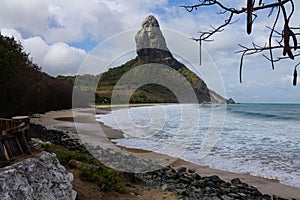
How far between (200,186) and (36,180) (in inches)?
208

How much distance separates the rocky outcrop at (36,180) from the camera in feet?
12.7

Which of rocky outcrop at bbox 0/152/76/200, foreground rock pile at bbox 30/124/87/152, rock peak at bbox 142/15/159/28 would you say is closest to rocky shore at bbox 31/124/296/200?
rocky outcrop at bbox 0/152/76/200

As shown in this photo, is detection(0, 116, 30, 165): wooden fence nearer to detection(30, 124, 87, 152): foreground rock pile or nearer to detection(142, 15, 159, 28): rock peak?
detection(30, 124, 87, 152): foreground rock pile

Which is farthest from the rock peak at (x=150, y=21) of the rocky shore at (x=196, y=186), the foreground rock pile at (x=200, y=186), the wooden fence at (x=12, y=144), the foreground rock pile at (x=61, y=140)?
the wooden fence at (x=12, y=144)

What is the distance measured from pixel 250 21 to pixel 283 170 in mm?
10973

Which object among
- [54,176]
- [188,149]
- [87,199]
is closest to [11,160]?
[54,176]

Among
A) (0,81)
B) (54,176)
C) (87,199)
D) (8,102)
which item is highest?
(0,81)

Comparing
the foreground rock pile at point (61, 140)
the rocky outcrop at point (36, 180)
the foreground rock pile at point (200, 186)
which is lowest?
the foreground rock pile at point (200, 186)

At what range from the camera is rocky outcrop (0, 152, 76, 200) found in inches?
153

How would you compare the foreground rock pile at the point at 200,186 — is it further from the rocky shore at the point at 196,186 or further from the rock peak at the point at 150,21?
the rock peak at the point at 150,21

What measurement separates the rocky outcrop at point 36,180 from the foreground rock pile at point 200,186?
3381mm

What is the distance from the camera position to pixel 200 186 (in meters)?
8.55

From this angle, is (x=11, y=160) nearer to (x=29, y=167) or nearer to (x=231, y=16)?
(x=29, y=167)

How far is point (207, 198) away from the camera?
752cm
